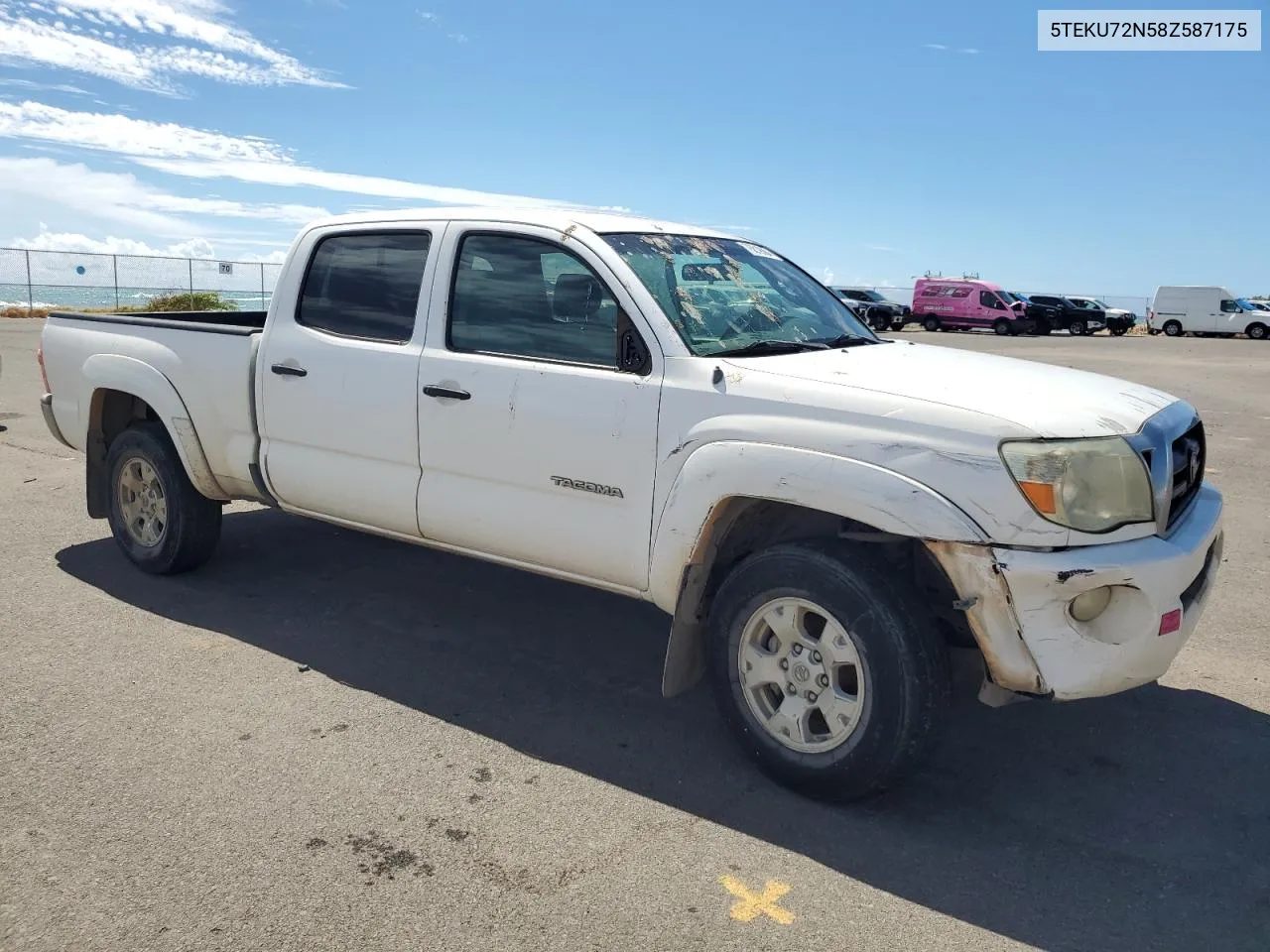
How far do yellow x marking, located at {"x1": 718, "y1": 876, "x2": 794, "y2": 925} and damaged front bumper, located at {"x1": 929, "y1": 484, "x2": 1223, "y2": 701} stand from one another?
929 millimetres

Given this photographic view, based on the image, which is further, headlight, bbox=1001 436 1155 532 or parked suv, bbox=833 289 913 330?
parked suv, bbox=833 289 913 330

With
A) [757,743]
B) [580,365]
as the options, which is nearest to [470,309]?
[580,365]

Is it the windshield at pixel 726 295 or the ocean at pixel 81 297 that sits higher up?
the windshield at pixel 726 295

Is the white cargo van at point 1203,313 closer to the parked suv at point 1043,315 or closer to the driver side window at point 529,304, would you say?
the parked suv at point 1043,315

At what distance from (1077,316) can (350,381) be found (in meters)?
42.5

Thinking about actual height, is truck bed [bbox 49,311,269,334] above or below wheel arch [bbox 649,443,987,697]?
above

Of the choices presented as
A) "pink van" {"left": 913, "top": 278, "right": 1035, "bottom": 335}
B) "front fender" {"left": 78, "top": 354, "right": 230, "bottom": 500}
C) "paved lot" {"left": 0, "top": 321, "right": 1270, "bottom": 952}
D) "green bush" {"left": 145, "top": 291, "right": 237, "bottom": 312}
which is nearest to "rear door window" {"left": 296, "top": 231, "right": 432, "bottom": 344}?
"front fender" {"left": 78, "top": 354, "right": 230, "bottom": 500}

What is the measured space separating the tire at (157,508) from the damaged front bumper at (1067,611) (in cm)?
406

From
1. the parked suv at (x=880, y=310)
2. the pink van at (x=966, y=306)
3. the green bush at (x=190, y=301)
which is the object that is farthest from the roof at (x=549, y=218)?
the pink van at (x=966, y=306)

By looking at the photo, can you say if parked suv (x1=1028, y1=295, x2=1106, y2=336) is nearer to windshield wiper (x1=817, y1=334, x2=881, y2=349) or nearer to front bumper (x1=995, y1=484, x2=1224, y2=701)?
Result: windshield wiper (x1=817, y1=334, x2=881, y2=349)

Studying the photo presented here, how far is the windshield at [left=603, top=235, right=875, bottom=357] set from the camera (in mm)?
3957

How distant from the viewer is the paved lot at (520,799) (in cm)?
289

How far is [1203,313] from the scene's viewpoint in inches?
1681

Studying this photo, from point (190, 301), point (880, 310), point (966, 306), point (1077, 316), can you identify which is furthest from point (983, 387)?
point (1077, 316)
